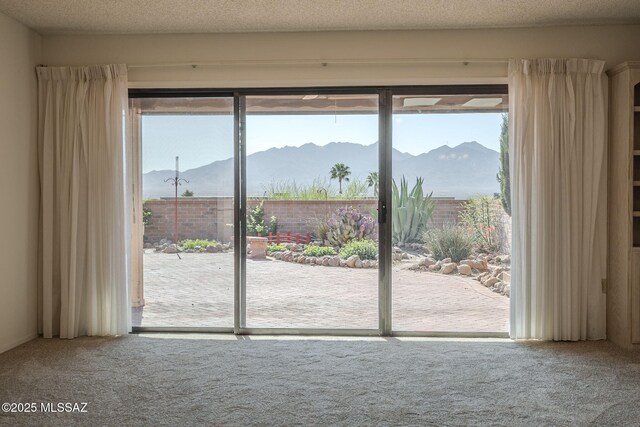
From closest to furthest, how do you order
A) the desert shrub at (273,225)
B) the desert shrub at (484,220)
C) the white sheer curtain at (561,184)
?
1. the white sheer curtain at (561,184)
2. the desert shrub at (484,220)
3. the desert shrub at (273,225)

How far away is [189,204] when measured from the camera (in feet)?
15.5

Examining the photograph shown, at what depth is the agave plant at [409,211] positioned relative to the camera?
465cm

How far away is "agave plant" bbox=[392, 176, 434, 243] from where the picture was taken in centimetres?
465

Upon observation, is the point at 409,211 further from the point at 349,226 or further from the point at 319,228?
the point at 319,228

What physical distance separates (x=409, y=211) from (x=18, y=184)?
3007 mm

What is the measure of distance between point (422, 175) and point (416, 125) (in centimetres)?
40

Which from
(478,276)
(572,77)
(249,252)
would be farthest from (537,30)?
(249,252)

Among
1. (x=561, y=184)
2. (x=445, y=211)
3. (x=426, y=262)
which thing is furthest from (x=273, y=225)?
(x=561, y=184)

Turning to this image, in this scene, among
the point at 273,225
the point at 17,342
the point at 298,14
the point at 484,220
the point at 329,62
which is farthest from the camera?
the point at 273,225

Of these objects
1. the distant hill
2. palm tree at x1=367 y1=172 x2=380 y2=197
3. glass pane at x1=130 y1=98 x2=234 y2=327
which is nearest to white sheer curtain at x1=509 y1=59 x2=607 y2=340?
the distant hill

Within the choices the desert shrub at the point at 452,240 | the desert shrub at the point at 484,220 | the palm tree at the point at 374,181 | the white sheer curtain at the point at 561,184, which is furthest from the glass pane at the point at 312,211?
the white sheer curtain at the point at 561,184

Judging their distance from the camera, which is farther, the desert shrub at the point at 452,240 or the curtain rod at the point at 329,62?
the desert shrub at the point at 452,240

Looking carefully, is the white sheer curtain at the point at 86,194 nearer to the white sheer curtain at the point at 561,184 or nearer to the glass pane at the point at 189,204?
the glass pane at the point at 189,204

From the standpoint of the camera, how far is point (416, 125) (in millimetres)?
4645
